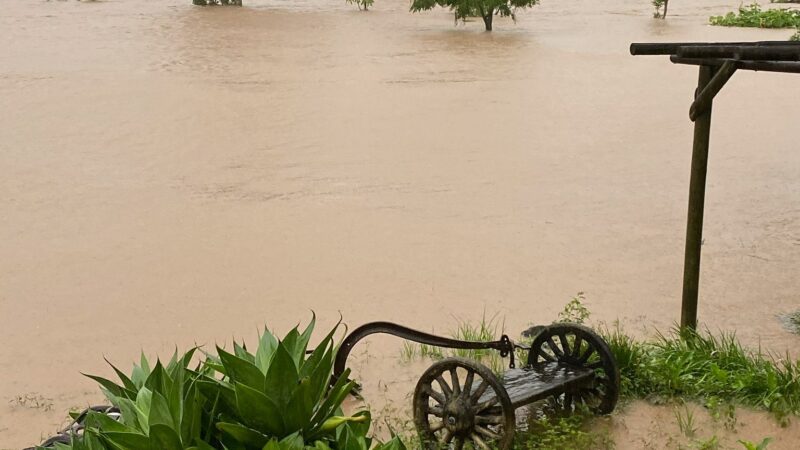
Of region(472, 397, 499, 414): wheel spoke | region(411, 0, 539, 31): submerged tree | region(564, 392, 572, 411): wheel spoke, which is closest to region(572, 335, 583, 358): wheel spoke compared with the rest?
region(564, 392, 572, 411): wheel spoke

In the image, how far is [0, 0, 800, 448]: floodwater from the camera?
19.9ft

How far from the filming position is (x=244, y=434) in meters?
2.21

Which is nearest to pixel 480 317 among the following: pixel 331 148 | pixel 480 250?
pixel 480 250

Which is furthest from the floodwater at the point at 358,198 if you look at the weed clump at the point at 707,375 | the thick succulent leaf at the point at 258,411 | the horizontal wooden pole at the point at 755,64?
the thick succulent leaf at the point at 258,411

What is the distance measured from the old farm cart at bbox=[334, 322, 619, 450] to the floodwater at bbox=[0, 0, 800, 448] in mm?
880

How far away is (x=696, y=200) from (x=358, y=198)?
4.24 metres

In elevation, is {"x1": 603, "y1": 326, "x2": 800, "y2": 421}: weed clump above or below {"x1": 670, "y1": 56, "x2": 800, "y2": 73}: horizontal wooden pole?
below

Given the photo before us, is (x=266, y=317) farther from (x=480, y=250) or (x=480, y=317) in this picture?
(x=480, y=250)

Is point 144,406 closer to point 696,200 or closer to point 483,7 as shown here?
point 696,200

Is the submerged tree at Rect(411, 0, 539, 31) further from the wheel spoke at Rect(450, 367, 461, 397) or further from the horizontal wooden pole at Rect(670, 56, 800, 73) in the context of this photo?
the wheel spoke at Rect(450, 367, 461, 397)

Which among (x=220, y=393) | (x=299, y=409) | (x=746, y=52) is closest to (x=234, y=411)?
(x=220, y=393)

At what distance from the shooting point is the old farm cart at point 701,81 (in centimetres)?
424

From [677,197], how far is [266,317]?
13.7 feet

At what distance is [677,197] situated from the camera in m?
8.45
